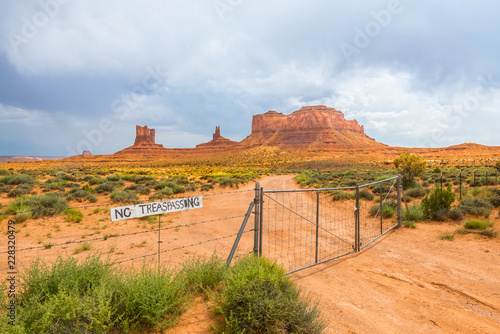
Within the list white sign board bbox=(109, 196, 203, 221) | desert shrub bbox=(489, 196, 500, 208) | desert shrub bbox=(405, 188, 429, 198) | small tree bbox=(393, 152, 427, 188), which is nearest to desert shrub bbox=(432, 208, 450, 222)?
desert shrub bbox=(489, 196, 500, 208)

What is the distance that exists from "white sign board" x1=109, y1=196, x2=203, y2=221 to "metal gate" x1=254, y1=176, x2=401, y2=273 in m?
1.43

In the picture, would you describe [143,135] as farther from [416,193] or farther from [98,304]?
[98,304]

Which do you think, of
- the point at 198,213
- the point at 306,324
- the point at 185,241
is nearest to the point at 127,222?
the point at 198,213

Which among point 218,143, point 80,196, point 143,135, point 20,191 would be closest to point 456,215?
point 80,196

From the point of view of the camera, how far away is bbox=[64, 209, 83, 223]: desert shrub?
1238 centimetres

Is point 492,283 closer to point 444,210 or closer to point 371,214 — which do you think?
point 444,210

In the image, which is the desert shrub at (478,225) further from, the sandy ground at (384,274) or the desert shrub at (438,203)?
the desert shrub at (438,203)

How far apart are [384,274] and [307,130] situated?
507 ft

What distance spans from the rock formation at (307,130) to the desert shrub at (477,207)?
122119 millimetres

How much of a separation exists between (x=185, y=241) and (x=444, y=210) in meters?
10.9

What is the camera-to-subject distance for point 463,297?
5.41 meters

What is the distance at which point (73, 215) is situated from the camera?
12773 mm

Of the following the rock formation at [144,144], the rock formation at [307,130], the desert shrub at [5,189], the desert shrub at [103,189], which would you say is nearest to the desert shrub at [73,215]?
the desert shrub at [103,189]

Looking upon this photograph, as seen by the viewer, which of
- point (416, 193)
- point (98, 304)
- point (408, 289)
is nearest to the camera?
point (98, 304)
